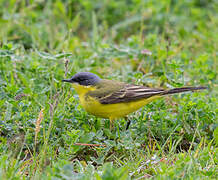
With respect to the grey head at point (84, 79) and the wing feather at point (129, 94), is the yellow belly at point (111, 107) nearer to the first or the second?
the wing feather at point (129, 94)

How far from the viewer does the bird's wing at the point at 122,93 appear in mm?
5188

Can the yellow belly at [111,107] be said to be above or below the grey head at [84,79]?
below

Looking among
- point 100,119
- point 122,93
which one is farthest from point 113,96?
point 100,119

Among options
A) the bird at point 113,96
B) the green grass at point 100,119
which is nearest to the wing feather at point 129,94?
the bird at point 113,96

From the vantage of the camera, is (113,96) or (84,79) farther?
(84,79)

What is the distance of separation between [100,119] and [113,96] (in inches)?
16.4

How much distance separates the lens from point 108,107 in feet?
17.0

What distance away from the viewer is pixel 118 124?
5.30 m

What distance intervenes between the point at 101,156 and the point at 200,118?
149cm

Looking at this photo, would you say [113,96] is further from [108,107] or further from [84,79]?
[84,79]

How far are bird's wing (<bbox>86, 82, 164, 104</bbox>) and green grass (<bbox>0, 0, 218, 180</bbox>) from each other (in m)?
0.26

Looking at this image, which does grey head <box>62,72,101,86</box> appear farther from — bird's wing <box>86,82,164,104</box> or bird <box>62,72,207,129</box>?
bird's wing <box>86,82,164,104</box>

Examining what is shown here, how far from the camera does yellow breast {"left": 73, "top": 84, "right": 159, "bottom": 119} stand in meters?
5.07

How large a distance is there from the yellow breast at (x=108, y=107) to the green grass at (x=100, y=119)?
14 cm
